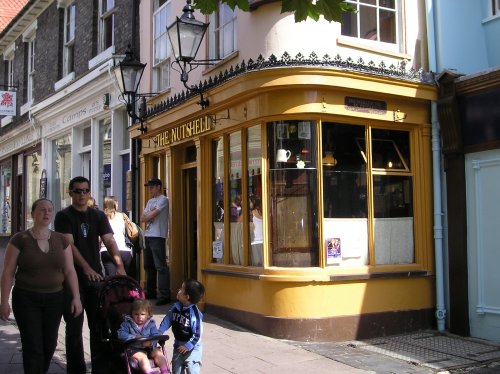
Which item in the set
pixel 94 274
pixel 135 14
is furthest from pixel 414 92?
pixel 135 14

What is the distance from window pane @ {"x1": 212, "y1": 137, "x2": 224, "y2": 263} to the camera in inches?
334

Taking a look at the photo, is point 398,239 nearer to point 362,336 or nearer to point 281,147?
point 362,336

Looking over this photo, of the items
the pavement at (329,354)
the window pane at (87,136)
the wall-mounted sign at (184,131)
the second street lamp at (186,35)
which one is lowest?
the pavement at (329,354)

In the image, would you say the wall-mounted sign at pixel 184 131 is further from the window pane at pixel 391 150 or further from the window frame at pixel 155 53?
the window pane at pixel 391 150

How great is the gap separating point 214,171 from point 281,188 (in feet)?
5.44

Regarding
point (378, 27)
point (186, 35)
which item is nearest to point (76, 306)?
point (186, 35)

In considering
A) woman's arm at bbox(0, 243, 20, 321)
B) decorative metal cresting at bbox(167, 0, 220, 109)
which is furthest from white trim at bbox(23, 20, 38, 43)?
woman's arm at bbox(0, 243, 20, 321)

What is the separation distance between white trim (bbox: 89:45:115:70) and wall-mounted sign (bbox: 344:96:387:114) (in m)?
6.09

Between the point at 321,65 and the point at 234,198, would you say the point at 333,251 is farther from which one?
the point at 321,65

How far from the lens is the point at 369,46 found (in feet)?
25.2

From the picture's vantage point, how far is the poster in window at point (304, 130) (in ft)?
24.2

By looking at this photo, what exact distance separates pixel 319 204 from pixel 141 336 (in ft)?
10.8

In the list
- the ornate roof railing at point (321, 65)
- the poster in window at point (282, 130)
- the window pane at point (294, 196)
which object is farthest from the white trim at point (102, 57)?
the window pane at point (294, 196)

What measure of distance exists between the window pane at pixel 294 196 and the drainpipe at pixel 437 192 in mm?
1817
